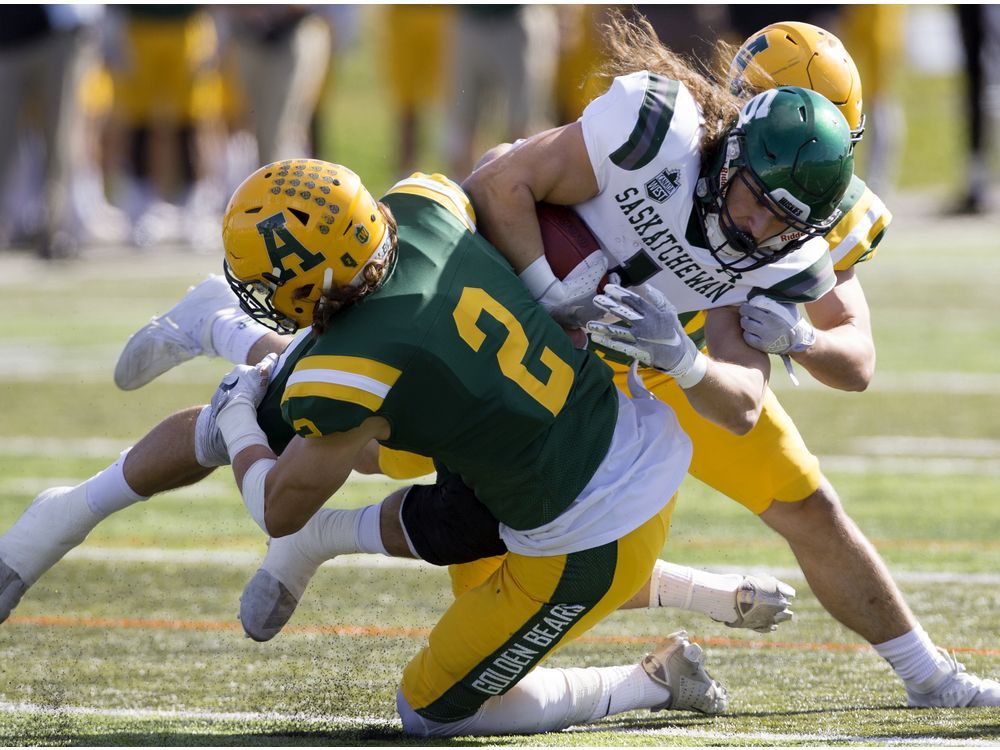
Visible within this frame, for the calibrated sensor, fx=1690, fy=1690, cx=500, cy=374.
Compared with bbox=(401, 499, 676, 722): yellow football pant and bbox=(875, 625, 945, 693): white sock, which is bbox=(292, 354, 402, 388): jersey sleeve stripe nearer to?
bbox=(401, 499, 676, 722): yellow football pant

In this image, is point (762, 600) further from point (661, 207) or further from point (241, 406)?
point (241, 406)

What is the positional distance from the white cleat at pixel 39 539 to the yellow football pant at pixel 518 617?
89 centimetres

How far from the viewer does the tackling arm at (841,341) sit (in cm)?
379

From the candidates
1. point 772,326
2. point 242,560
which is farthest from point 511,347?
point 242,560

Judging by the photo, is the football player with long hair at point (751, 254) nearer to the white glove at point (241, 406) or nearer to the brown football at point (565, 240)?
the brown football at point (565, 240)

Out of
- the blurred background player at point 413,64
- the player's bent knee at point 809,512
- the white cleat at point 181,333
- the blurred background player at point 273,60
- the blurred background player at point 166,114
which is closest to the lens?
the player's bent knee at point 809,512

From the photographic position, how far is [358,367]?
10.5 ft

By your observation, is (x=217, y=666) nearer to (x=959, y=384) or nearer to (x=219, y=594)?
(x=219, y=594)

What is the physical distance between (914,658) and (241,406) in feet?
5.38

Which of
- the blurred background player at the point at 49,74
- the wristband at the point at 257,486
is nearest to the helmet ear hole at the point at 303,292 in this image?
the wristband at the point at 257,486

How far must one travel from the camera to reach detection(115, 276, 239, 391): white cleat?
434 centimetres

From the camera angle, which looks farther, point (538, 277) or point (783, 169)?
point (538, 277)

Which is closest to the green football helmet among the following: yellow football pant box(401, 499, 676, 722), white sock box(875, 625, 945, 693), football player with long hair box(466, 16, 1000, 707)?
football player with long hair box(466, 16, 1000, 707)

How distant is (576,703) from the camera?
3.78 meters
